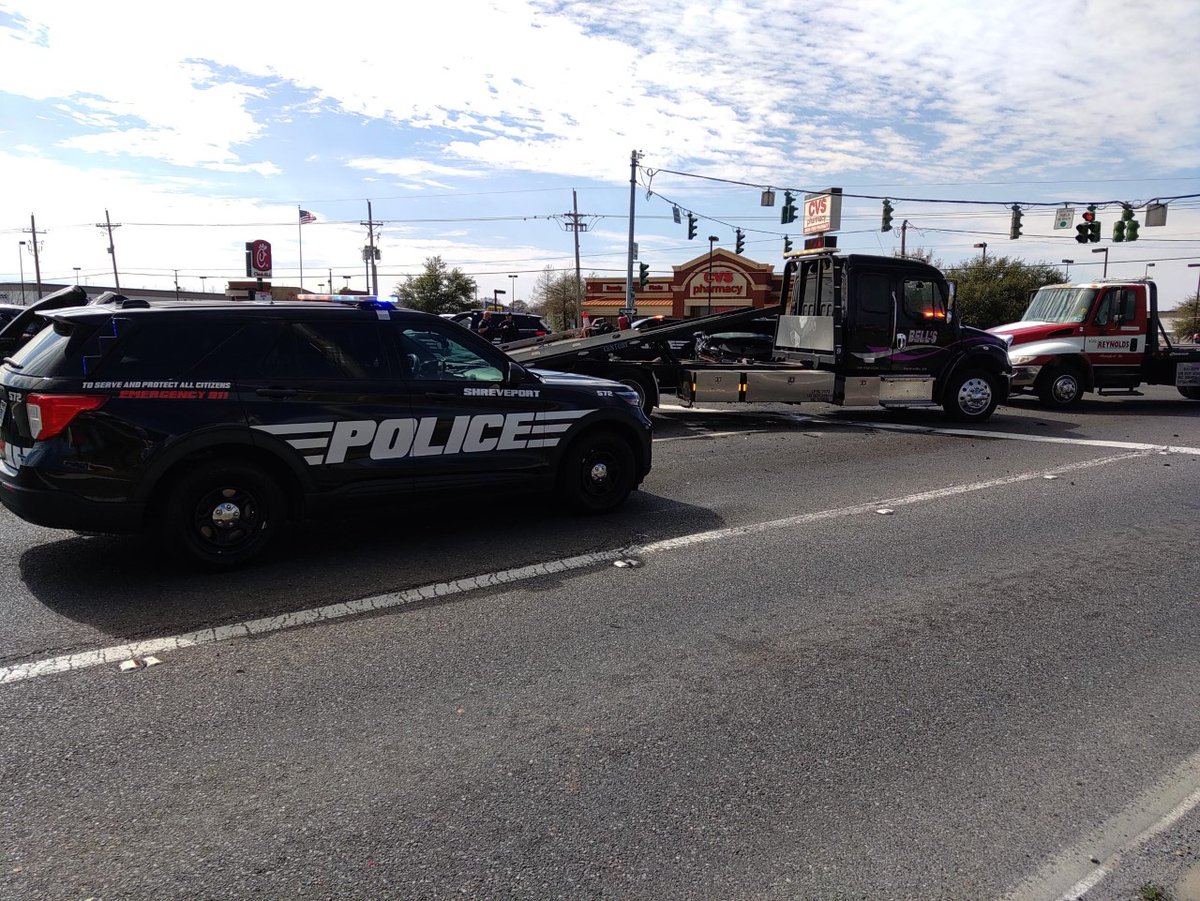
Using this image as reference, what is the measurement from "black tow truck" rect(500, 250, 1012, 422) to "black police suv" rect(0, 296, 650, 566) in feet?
20.6

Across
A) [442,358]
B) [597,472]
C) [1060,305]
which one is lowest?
[597,472]

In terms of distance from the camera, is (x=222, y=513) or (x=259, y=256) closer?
(x=222, y=513)

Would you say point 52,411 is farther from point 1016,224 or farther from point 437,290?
point 437,290

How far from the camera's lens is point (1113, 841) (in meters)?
2.82

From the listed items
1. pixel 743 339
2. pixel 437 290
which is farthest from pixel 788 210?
pixel 437 290

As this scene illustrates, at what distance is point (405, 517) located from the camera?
6.75m

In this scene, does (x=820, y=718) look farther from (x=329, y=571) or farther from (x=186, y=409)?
(x=186, y=409)

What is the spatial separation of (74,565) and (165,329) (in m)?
1.63

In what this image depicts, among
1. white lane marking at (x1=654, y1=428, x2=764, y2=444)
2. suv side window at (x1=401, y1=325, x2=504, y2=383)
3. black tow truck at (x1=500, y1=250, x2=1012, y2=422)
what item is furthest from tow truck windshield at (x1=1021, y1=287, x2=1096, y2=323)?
suv side window at (x1=401, y1=325, x2=504, y2=383)

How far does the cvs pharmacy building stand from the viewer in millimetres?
60188

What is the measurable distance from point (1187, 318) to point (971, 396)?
2814 inches

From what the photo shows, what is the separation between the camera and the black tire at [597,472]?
6691mm

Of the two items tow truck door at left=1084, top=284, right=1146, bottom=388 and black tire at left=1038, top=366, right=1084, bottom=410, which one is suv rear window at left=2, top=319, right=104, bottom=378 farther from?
tow truck door at left=1084, top=284, right=1146, bottom=388

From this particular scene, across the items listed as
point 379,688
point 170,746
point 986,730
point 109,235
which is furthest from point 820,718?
point 109,235
